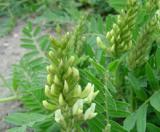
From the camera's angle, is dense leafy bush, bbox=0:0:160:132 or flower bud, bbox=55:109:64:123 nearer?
flower bud, bbox=55:109:64:123

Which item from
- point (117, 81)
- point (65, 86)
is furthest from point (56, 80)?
point (117, 81)

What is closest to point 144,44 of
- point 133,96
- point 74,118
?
point 133,96

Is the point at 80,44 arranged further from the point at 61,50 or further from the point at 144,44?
the point at 61,50

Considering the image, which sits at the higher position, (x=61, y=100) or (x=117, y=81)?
(x=61, y=100)

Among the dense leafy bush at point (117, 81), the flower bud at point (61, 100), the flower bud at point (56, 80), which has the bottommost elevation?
the dense leafy bush at point (117, 81)

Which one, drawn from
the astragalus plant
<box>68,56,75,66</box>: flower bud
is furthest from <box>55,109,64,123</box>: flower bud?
<box>68,56,75,66</box>: flower bud

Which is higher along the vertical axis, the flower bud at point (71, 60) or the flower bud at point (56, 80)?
the flower bud at point (71, 60)

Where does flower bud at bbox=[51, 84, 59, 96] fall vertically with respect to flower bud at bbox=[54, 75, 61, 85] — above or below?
below

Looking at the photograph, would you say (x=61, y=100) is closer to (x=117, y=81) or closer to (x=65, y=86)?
(x=65, y=86)

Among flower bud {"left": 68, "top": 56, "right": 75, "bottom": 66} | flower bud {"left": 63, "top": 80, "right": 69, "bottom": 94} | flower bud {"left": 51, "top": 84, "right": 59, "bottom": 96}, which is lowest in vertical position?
flower bud {"left": 51, "top": 84, "right": 59, "bottom": 96}

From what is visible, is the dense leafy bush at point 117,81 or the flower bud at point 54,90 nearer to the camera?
the flower bud at point 54,90

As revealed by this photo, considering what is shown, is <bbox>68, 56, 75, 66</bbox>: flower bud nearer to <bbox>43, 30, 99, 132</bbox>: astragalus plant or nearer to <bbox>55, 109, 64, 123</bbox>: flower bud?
<bbox>43, 30, 99, 132</bbox>: astragalus plant

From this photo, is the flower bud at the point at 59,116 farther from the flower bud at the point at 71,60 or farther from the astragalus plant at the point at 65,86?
the flower bud at the point at 71,60

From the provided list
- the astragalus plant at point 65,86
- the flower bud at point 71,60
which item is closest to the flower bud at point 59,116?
the astragalus plant at point 65,86
